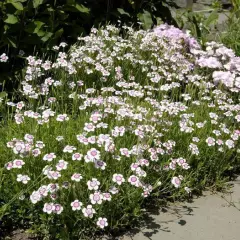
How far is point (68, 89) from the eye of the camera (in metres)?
3.89

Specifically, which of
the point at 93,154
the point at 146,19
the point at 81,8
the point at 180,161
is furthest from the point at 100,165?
the point at 146,19

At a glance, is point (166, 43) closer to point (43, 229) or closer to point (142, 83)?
point (142, 83)

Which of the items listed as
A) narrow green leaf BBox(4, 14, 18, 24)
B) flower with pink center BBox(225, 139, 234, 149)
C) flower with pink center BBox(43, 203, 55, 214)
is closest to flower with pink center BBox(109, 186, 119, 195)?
flower with pink center BBox(43, 203, 55, 214)

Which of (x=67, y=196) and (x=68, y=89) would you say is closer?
(x=67, y=196)

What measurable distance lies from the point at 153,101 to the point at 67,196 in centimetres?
109

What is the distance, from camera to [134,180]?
2766mm

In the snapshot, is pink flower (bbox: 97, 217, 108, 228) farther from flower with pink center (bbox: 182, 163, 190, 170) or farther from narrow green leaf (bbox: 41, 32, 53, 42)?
narrow green leaf (bbox: 41, 32, 53, 42)

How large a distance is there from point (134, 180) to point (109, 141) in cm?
27

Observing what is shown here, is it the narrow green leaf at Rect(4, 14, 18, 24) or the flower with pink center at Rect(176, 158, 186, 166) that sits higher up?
the narrow green leaf at Rect(4, 14, 18, 24)

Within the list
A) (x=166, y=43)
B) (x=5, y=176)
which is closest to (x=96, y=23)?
(x=166, y=43)

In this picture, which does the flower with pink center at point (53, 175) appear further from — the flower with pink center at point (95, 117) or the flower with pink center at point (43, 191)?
the flower with pink center at point (95, 117)

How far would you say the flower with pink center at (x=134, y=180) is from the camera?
274 cm

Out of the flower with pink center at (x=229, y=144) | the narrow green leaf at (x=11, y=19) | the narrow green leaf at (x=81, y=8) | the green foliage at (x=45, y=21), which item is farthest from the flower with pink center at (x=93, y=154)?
the narrow green leaf at (x=81, y=8)

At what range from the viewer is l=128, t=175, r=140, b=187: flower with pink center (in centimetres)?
274
